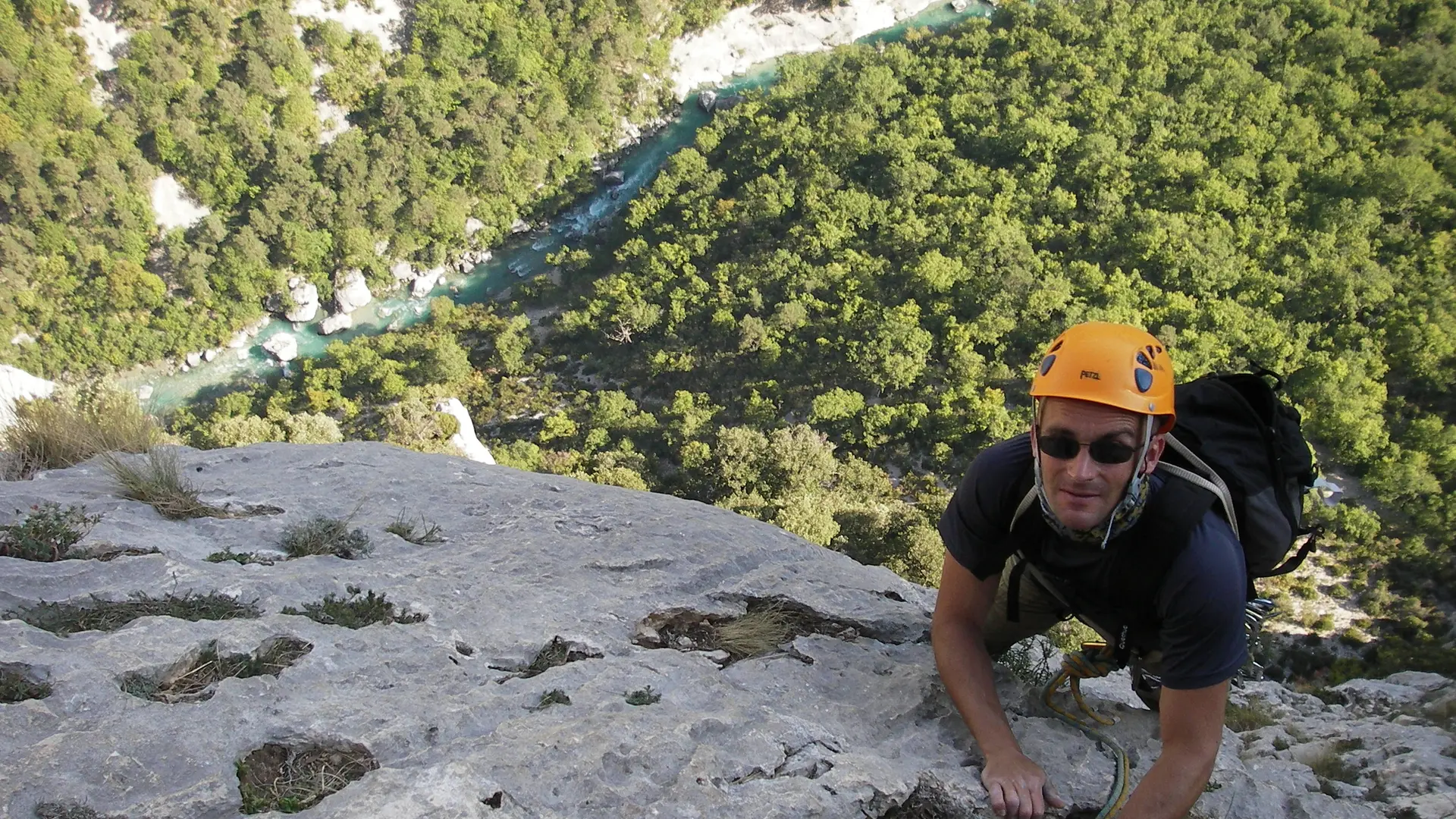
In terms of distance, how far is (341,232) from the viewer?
50.8 metres

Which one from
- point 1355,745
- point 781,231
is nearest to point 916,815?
point 1355,745

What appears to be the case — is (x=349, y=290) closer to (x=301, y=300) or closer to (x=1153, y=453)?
(x=301, y=300)

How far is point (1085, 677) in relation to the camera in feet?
16.8

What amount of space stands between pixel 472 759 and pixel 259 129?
59.9m

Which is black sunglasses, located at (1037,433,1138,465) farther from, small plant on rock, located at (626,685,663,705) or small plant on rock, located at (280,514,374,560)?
small plant on rock, located at (280,514,374,560)

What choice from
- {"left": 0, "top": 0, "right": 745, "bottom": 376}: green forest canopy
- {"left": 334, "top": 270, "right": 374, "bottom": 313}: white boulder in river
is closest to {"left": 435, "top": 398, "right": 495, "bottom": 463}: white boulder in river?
{"left": 334, "top": 270, "right": 374, "bottom": 313}: white boulder in river

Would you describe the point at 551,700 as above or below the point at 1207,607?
below

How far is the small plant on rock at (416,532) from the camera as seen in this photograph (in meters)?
7.83

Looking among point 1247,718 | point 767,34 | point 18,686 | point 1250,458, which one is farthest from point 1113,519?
point 767,34

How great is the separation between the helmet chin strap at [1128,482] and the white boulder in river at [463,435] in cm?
3110

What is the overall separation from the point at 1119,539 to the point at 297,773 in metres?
4.29

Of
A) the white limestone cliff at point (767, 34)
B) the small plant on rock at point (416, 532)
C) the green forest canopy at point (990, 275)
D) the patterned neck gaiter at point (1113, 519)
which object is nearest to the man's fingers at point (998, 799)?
the patterned neck gaiter at point (1113, 519)

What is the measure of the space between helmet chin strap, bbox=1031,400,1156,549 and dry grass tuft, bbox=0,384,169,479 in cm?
941

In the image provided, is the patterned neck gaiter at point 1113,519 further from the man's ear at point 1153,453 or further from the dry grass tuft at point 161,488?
the dry grass tuft at point 161,488
